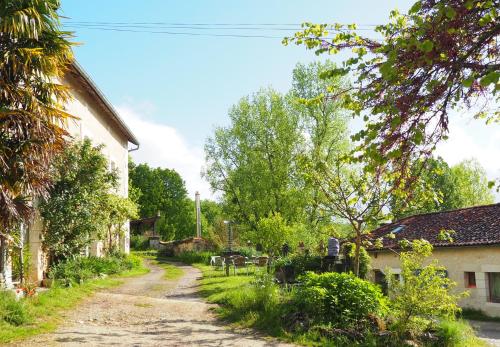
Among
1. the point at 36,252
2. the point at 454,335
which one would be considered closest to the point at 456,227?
the point at 454,335

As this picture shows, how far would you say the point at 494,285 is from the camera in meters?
17.6

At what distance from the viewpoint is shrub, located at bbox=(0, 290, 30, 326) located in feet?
29.5

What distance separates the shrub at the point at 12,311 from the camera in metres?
8.98

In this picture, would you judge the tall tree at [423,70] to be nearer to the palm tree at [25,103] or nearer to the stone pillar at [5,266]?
the palm tree at [25,103]

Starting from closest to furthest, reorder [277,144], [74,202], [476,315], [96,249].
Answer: [74,202] < [476,315] < [96,249] < [277,144]

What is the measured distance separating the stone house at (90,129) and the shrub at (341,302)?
619 cm

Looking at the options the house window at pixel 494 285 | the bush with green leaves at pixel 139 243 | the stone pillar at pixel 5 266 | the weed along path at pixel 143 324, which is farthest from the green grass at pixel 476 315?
the bush with green leaves at pixel 139 243

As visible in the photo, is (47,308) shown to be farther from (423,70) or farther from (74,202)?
(423,70)

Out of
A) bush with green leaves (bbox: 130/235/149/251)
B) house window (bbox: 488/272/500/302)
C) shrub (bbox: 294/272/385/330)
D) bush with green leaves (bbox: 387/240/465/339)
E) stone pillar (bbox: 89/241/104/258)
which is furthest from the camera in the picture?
bush with green leaves (bbox: 130/235/149/251)

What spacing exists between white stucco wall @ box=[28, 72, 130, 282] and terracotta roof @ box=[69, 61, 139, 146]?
0.69 feet

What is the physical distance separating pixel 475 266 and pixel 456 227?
252cm

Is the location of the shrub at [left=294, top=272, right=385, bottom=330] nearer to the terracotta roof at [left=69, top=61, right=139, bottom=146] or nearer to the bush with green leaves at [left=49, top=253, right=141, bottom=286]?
the bush with green leaves at [left=49, top=253, right=141, bottom=286]

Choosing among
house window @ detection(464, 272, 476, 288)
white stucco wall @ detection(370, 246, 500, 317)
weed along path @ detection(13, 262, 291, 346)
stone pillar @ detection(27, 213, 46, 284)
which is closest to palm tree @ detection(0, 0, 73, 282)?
weed along path @ detection(13, 262, 291, 346)

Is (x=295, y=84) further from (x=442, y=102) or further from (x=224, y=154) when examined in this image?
(x=442, y=102)
